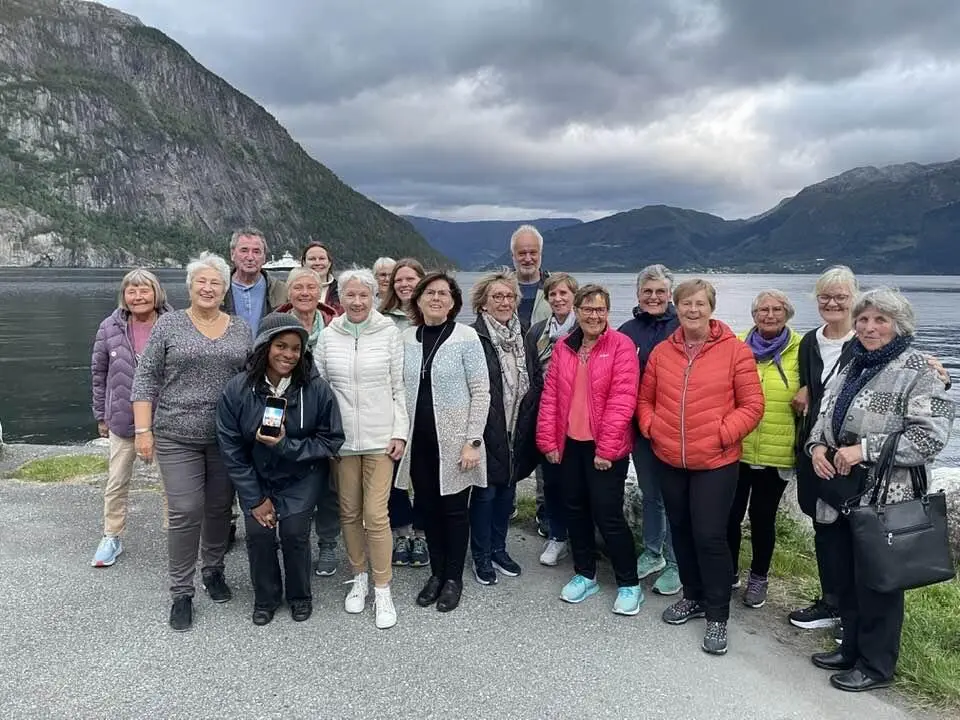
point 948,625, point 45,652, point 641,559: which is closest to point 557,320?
point 641,559

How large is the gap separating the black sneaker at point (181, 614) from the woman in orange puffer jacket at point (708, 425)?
3.07 metres

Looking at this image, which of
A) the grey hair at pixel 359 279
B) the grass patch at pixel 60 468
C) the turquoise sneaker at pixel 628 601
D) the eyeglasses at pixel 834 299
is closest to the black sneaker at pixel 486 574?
the turquoise sneaker at pixel 628 601

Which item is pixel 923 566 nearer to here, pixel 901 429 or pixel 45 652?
pixel 901 429

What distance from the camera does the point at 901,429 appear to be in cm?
336

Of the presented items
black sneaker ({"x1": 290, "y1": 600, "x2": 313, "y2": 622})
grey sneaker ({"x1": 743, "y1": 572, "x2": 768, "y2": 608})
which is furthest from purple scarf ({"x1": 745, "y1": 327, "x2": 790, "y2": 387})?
black sneaker ({"x1": 290, "y1": 600, "x2": 313, "y2": 622})

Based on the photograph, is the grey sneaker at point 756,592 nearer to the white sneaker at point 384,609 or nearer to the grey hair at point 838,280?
the grey hair at point 838,280

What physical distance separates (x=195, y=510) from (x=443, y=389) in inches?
68.6

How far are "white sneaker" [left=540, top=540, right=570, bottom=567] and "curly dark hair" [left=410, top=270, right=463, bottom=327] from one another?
78.1 inches

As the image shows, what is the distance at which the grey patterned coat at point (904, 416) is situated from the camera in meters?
3.28

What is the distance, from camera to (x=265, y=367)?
3.99 m

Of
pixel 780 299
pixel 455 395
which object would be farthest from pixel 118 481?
pixel 780 299

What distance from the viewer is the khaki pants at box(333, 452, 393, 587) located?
4.21 meters

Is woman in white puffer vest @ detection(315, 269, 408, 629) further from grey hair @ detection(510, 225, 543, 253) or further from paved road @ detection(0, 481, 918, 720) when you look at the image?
grey hair @ detection(510, 225, 543, 253)

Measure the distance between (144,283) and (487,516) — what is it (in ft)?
9.99
